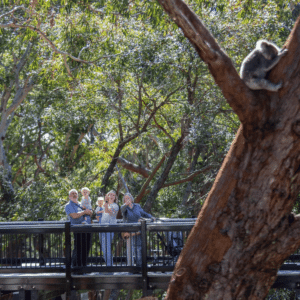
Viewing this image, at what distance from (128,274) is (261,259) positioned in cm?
348

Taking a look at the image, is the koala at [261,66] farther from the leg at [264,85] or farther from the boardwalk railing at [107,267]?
the boardwalk railing at [107,267]

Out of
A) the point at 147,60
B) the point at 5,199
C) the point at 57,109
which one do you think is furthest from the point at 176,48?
the point at 5,199

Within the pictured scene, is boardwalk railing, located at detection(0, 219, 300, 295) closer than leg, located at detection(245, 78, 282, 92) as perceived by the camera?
No

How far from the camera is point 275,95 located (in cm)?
311

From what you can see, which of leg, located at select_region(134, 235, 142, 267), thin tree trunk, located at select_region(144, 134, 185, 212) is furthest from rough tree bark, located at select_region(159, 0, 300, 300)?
thin tree trunk, located at select_region(144, 134, 185, 212)

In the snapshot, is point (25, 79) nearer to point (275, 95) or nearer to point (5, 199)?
point (5, 199)

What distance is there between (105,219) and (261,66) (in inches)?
165

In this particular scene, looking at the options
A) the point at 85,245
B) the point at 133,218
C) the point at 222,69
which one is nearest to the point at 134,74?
the point at 133,218

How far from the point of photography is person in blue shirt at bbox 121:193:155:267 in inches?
252

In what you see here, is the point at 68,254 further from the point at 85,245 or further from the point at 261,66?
the point at 261,66

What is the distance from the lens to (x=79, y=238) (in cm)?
660

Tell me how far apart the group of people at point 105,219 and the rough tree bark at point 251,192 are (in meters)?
3.21

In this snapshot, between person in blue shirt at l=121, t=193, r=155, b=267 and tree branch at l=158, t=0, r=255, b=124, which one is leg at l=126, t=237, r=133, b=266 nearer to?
person in blue shirt at l=121, t=193, r=155, b=267

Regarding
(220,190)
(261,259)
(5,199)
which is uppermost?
(220,190)
